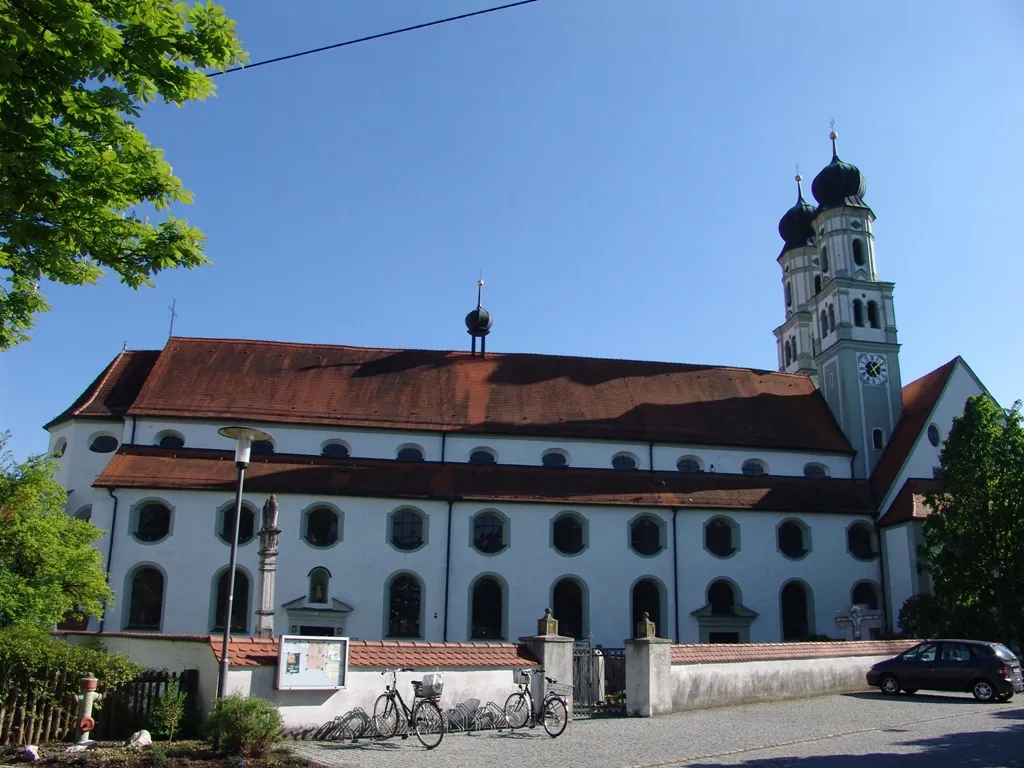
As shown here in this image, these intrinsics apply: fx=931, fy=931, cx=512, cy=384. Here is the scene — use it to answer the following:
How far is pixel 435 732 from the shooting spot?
12.6m

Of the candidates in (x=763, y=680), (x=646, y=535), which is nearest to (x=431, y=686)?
(x=763, y=680)

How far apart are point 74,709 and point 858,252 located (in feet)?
115

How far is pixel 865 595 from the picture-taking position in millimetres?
31047

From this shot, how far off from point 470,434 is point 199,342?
35.9 ft

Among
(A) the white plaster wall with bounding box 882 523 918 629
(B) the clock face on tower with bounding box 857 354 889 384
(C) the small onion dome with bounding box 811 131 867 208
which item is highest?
(C) the small onion dome with bounding box 811 131 867 208

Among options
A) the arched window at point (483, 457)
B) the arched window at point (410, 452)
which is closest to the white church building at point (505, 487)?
the arched window at point (483, 457)

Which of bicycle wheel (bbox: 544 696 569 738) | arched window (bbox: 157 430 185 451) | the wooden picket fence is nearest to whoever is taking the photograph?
the wooden picket fence

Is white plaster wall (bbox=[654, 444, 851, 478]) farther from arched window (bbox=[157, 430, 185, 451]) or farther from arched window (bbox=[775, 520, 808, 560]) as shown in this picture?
arched window (bbox=[157, 430, 185, 451])

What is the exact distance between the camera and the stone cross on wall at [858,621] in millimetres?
28234

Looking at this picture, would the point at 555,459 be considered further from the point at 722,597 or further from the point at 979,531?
the point at 979,531

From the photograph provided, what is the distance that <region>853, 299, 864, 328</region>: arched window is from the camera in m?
37.4

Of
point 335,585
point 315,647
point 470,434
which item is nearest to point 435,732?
point 315,647

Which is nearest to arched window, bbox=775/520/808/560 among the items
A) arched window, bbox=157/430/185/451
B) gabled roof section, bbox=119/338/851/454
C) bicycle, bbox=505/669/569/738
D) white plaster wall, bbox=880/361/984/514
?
white plaster wall, bbox=880/361/984/514

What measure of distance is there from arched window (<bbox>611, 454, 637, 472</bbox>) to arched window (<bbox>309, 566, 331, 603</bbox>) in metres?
10.6
